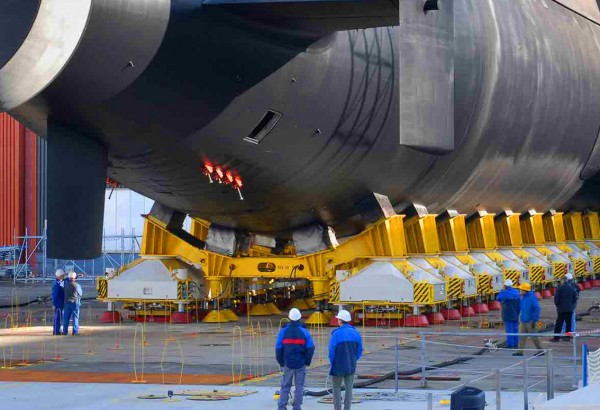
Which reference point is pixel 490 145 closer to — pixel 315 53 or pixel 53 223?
pixel 315 53

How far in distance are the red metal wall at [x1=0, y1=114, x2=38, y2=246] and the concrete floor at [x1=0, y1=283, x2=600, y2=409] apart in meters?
26.8

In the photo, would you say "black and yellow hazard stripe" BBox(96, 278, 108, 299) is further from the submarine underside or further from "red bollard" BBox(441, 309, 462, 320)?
"red bollard" BBox(441, 309, 462, 320)

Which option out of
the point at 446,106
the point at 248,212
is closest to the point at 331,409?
the point at 446,106

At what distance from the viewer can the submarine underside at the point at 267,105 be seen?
43.4 ft

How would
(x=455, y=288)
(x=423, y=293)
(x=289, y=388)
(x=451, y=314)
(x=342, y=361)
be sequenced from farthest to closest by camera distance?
(x=451, y=314)
(x=455, y=288)
(x=423, y=293)
(x=289, y=388)
(x=342, y=361)

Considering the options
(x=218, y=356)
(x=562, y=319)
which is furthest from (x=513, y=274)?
(x=218, y=356)

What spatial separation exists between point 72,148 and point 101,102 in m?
0.86

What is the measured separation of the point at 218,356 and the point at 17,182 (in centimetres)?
3445

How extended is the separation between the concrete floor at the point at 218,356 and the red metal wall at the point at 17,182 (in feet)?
88.0

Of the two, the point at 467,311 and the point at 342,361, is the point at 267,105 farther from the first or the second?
the point at 467,311

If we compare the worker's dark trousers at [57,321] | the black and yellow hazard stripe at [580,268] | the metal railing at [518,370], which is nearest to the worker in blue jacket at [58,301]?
the worker's dark trousers at [57,321]

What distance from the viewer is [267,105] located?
16734 mm

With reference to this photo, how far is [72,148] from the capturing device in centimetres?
1523

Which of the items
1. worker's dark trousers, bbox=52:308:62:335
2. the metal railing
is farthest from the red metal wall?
the metal railing
